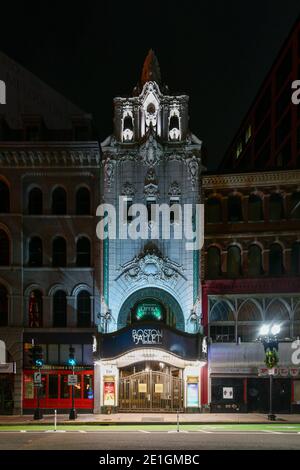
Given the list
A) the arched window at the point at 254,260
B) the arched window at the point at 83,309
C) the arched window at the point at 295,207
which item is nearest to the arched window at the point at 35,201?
the arched window at the point at 83,309

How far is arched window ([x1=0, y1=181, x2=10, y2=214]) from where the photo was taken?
46.4 metres

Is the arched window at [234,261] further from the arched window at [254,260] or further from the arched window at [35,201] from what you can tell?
the arched window at [35,201]

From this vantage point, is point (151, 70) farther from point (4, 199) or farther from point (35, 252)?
point (35, 252)

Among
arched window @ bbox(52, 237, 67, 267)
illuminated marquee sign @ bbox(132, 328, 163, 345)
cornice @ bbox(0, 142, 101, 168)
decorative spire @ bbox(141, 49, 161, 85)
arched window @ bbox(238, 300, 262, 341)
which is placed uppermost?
decorative spire @ bbox(141, 49, 161, 85)

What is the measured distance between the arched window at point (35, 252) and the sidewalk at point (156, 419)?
995cm

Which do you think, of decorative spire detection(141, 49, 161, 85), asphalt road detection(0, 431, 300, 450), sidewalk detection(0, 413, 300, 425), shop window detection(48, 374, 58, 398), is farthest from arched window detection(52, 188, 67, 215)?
asphalt road detection(0, 431, 300, 450)

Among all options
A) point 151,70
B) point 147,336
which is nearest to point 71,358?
point 147,336

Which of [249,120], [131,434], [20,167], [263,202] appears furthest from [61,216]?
[249,120]

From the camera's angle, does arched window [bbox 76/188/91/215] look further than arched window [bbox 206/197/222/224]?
Yes

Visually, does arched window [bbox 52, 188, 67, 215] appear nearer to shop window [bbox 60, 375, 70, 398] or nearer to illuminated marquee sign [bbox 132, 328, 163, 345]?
illuminated marquee sign [bbox 132, 328, 163, 345]

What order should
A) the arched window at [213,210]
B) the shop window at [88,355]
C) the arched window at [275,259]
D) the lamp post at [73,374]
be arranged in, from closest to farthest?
1. the lamp post at [73,374]
2. the shop window at [88,355]
3. the arched window at [275,259]
4. the arched window at [213,210]

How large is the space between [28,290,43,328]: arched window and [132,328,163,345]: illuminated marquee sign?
6672mm

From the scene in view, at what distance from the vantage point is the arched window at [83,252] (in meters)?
46.4
